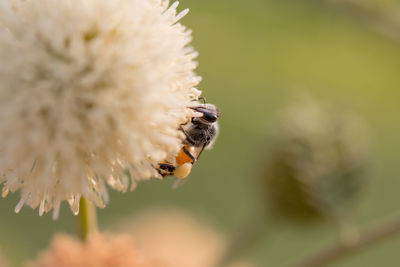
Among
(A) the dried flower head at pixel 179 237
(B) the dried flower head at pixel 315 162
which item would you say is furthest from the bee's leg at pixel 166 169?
(B) the dried flower head at pixel 315 162

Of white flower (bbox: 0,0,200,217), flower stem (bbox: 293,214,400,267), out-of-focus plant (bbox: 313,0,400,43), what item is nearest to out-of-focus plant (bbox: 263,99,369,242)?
flower stem (bbox: 293,214,400,267)

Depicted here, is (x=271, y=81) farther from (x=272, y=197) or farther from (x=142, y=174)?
(x=142, y=174)

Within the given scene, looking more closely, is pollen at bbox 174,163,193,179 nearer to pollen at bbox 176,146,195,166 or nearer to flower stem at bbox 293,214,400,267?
pollen at bbox 176,146,195,166

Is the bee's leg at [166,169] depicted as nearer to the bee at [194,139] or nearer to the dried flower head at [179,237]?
the bee at [194,139]

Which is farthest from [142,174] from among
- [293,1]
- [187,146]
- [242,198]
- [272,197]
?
[242,198]

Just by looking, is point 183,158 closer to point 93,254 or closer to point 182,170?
point 182,170

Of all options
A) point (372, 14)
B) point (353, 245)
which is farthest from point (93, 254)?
point (372, 14)
